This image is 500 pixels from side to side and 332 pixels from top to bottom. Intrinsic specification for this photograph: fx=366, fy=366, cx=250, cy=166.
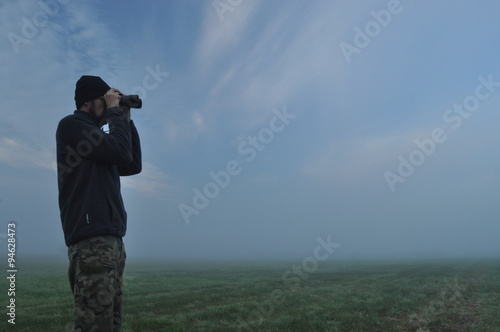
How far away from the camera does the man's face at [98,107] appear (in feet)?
12.6

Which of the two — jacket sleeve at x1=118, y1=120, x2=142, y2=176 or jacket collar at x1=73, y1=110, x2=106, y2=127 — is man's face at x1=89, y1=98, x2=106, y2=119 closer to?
jacket collar at x1=73, y1=110, x2=106, y2=127

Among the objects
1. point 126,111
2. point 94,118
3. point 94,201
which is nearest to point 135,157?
point 126,111

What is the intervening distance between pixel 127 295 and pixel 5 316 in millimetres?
6377

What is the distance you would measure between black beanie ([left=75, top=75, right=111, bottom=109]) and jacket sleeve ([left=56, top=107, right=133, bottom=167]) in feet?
1.16

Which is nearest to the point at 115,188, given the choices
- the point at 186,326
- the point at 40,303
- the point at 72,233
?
the point at 72,233

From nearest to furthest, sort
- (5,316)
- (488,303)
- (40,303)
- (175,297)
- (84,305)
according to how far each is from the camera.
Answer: (84,305)
(5,316)
(488,303)
(40,303)
(175,297)

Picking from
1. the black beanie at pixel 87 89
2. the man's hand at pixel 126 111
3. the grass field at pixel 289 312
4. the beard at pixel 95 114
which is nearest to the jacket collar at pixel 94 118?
the beard at pixel 95 114

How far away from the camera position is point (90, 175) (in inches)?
136

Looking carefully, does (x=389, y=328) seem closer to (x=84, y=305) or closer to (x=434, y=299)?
(x=434, y=299)

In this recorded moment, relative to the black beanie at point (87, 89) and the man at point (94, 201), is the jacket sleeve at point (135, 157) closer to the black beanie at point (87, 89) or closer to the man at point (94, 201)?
the man at point (94, 201)

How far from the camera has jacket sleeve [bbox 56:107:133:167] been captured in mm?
3430

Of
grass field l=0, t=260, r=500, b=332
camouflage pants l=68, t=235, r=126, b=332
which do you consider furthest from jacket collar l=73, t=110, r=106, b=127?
grass field l=0, t=260, r=500, b=332

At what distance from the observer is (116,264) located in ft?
11.0

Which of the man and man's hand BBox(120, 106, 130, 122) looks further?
man's hand BBox(120, 106, 130, 122)
